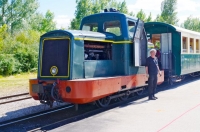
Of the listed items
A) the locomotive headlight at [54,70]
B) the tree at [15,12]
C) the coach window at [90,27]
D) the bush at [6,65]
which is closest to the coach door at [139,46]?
the coach window at [90,27]

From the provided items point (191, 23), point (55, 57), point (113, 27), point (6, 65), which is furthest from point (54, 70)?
point (191, 23)

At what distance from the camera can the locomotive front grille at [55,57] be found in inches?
258

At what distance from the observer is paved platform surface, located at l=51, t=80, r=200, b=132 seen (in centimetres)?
550

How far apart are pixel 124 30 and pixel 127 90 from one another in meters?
1.93

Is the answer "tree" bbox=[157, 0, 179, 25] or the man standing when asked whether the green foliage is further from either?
"tree" bbox=[157, 0, 179, 25]

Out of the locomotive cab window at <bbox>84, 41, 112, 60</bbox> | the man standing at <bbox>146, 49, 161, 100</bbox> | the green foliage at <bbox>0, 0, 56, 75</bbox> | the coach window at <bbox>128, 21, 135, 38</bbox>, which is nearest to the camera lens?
the locomotive cab window at <bbox>84, 41, 112, 60</bbox>

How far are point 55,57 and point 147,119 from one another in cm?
279

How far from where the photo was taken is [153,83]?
9.02 m

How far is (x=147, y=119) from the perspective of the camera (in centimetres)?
619

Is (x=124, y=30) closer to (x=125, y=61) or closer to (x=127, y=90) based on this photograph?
(x=125, y=61)

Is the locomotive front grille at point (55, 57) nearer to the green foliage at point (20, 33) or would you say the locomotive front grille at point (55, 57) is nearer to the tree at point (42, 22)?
the green foliage at point (20, 33)

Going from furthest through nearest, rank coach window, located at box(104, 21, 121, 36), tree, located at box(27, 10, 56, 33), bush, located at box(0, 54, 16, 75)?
tree, located at box(27, 10, 56, 33) < bush, located at box(0, 54, 16, 75) < coach window, located at box(104, 21, 121, 36)

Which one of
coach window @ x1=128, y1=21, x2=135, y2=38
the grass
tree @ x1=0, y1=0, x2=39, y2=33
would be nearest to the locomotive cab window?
coach window @ x1=128, y1=21, x2=135, y2=38

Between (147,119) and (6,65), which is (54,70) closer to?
(147,119)
